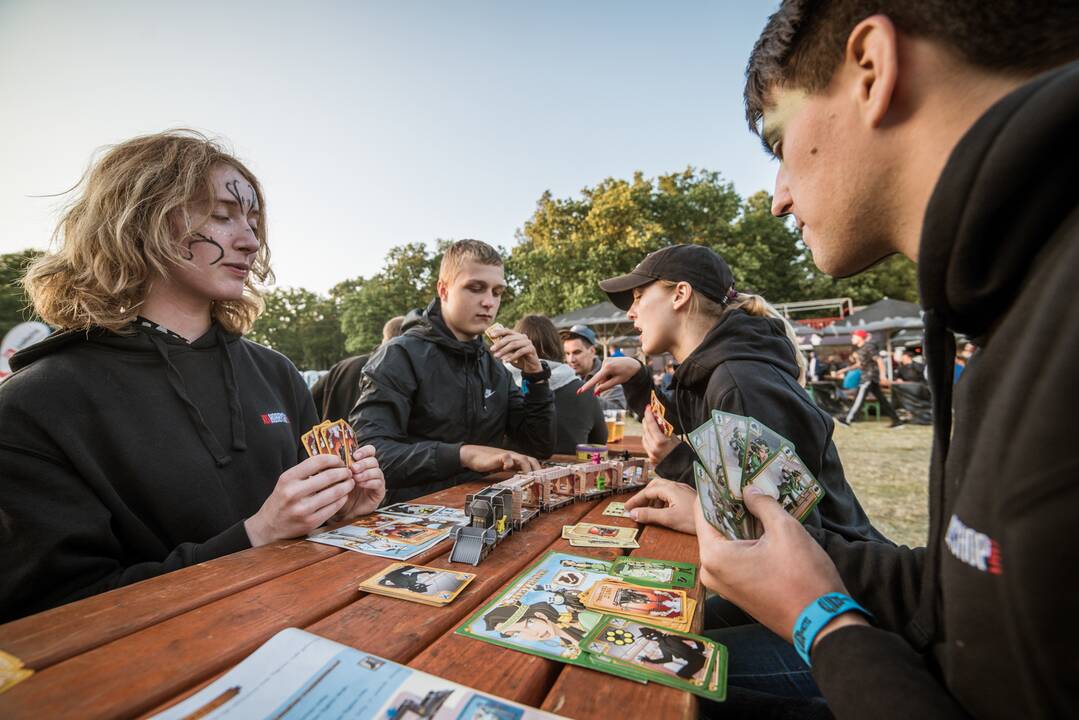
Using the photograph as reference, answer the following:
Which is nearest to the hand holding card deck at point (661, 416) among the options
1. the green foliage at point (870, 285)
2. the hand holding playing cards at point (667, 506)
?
the hand holding playing cards at point (667, 506)

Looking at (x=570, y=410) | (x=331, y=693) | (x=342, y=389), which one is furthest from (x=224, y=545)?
(x=342, y=389)

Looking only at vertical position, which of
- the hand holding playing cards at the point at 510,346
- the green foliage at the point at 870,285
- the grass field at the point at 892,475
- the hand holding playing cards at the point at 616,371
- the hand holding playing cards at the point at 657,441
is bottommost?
the grass field at the point at 892,475

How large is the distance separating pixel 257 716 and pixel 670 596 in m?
0.90

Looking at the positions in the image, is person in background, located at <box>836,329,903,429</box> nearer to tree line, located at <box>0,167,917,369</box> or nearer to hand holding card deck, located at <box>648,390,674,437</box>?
tree line, located at <box>0,167,917,369</box>

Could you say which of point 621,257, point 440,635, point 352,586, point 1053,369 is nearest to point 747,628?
point 440,635

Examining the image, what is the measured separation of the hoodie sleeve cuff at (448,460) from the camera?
7.86ft

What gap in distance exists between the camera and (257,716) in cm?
73

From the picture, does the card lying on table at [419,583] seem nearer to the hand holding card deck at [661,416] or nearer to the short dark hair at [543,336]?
the hand holding card deck at [661,416]

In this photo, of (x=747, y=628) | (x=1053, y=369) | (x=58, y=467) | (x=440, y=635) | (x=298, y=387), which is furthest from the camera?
(x=298, y=387)

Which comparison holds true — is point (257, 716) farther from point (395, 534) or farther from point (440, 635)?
point (395, 534)

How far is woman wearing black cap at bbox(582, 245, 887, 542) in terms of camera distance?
1741mm

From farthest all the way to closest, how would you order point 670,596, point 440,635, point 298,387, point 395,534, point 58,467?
1. point 298,387
2. point 395,534
3. point 58,467
4. point 670,596
5. point 440,635

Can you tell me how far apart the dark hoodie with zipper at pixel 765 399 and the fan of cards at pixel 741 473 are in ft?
1.37

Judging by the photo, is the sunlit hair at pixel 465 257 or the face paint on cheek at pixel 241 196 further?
the sunlit hair at pixel 465 257
